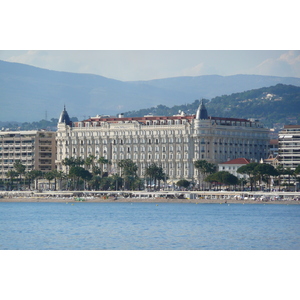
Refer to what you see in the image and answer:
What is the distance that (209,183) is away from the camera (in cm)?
14550

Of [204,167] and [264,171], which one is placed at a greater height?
[204,167]

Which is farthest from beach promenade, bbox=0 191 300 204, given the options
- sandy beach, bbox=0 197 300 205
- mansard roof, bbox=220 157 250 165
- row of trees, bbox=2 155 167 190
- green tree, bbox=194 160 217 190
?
mansard roof, bbox=220 157 250 165

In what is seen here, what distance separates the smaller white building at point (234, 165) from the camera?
146000mm

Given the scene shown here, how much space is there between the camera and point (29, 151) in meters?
172

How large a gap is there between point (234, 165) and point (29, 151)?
150 feet

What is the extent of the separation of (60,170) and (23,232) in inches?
3702

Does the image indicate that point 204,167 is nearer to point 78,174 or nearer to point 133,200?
point 133,200

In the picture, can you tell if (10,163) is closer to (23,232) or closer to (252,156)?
(252,156)

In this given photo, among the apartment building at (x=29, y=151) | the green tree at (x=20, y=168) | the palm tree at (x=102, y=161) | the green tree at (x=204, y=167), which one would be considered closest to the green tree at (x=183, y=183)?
the green tree at (x=204, y=167)

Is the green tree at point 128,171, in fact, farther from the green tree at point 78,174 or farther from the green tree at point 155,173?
the green tree at point 78,174

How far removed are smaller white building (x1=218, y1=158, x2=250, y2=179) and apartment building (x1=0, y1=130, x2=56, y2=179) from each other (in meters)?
39.4

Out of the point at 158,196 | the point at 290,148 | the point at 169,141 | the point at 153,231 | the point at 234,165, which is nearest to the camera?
the point at 153,231

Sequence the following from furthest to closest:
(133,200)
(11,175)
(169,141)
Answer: (11,175) → (169,141) → (133,200)

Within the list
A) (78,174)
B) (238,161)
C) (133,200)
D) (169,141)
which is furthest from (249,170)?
(78,174)
